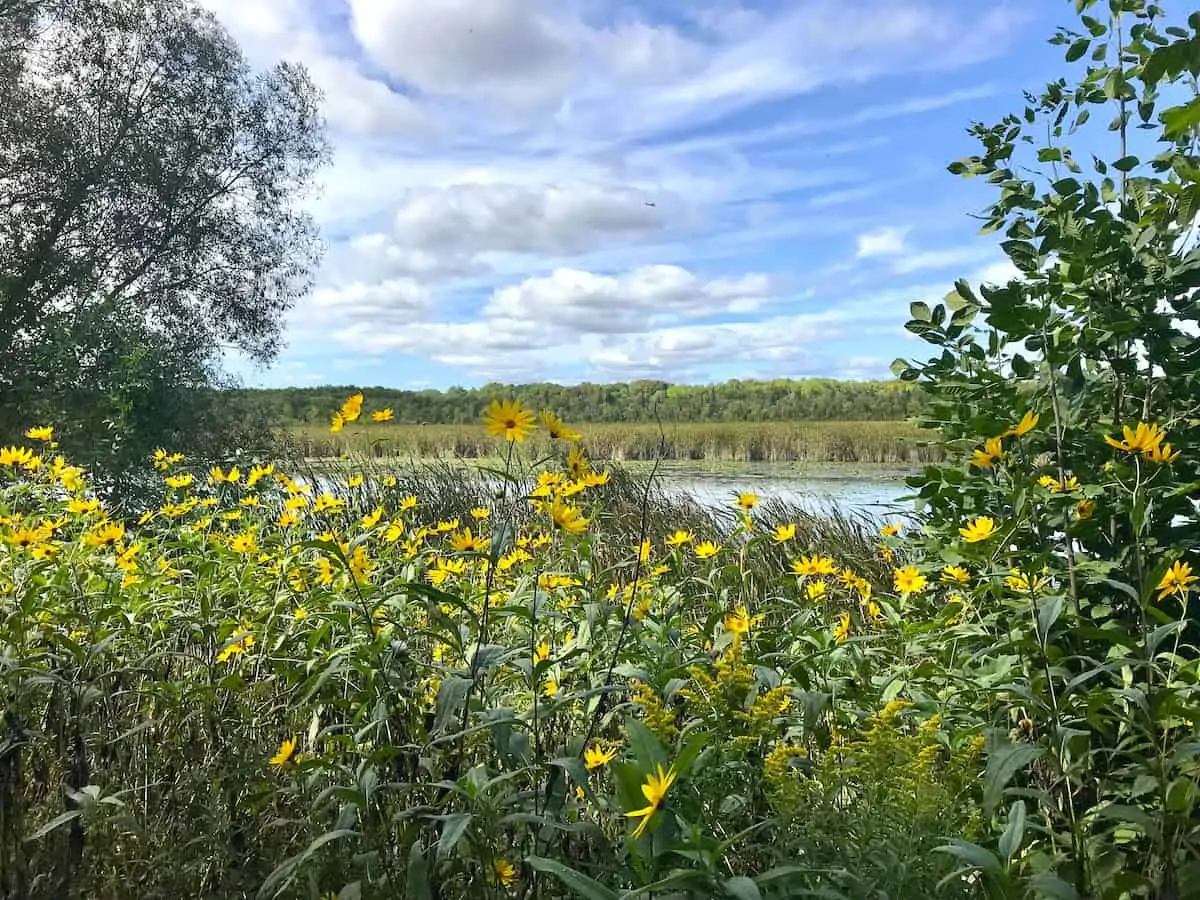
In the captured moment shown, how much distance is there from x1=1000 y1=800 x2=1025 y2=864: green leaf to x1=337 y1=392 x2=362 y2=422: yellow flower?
42.3 inches

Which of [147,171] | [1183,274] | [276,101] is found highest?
[276,101]

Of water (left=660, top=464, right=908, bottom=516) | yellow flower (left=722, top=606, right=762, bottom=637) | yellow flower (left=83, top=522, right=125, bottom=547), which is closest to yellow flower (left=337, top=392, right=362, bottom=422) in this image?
yellow flower (left=722, top=606, right=762, bottom=637)

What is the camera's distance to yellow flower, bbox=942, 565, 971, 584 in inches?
68.4

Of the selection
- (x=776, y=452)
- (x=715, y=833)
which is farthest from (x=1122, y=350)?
(x=776, y=452)

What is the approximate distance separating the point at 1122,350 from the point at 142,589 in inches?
88.1

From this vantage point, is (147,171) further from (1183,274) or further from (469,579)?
(1183,274)

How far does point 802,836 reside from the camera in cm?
104

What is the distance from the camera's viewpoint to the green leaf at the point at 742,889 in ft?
2.66

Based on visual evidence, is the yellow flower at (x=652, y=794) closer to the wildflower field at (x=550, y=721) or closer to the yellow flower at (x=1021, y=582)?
the wildflower field at (x=550, y=721)

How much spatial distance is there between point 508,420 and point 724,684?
52 centimetres

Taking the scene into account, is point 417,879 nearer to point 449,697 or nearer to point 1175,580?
point 449,697

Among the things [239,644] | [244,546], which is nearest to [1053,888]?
[239,644]

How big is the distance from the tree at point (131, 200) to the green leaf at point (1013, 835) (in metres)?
7.95

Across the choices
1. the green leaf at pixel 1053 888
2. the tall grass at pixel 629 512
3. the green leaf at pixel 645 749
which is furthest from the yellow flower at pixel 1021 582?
the tall grass at pixel 629 512
